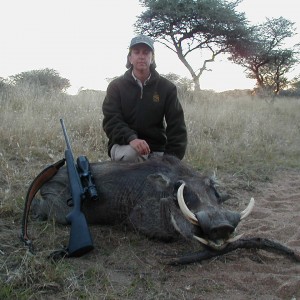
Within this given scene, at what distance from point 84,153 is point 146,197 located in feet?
6.62

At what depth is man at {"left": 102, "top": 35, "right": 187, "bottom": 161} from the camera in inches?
159

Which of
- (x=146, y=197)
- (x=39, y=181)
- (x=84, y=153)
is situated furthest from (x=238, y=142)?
(x=39, y=181)

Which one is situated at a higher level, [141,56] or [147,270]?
[141,56]

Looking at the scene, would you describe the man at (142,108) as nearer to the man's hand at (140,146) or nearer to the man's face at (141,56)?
the man's face at (141,56)

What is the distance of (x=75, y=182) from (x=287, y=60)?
61.0ft

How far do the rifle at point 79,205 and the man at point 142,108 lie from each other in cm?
73

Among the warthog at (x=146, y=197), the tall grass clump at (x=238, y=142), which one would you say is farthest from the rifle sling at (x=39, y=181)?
the tall grass clump at (x=238, y=142)

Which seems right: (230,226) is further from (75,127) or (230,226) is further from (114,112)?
(75,127)

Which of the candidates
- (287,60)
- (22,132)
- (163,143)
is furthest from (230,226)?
(287,60)

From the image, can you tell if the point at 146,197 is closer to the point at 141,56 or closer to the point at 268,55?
the point at 141,56

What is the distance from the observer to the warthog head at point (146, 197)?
2.92m

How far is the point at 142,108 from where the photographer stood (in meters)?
4.12

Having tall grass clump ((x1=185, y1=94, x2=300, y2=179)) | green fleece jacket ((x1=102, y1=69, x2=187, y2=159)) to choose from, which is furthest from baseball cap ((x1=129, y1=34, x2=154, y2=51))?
tall grass clump ((x1=185, y1=94, x2=300, y2=179))

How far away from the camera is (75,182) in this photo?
A: 3.10 meters
